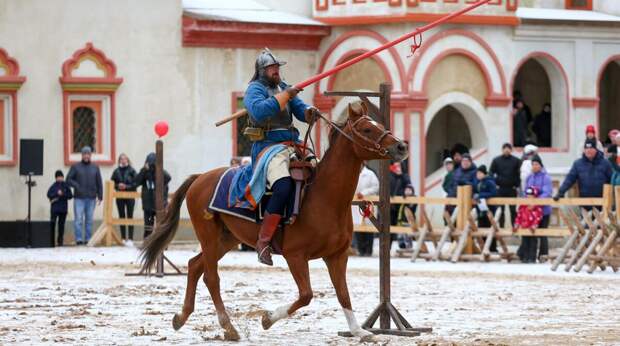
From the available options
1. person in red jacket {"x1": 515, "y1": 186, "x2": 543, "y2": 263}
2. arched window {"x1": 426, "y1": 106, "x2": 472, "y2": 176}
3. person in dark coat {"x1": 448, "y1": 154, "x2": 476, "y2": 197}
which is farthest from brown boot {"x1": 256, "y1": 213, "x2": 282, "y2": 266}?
arched window {"x1": 426, "y1": 106, "x2": 472, "y2": 176}

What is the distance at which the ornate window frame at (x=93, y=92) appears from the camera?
111ft

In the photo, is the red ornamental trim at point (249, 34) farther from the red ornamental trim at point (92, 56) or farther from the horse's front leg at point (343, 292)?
the horse's front leg at point (343, 292)

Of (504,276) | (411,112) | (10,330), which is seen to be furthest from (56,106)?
(10,330)

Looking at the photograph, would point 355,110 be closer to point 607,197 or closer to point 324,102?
point 607,197

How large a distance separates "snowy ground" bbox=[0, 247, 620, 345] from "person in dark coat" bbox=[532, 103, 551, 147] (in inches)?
443

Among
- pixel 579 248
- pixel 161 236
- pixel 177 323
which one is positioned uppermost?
pixel 161 236

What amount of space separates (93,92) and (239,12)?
398 cm

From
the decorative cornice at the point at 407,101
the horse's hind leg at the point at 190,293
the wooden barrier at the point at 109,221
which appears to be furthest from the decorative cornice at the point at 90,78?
the horse's hind leg at the point at 190,293

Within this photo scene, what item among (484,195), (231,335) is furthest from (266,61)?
(484,195)

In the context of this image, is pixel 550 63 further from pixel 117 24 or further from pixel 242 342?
pixel 242 342

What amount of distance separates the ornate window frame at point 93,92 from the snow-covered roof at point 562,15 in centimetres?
886

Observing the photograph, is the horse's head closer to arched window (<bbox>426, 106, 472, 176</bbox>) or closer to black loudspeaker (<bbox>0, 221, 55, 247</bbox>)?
black loudspeaker (<bbox>0, 221, 55, 247</bbox>)

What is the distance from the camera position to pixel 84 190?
32.1 metres

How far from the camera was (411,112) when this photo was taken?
34.7m
